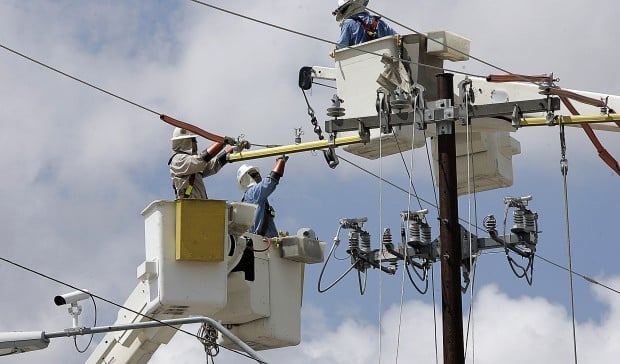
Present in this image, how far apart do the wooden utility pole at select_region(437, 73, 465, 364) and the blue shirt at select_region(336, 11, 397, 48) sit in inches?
66.2

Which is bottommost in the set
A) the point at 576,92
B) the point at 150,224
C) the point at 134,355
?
the point at 134,355

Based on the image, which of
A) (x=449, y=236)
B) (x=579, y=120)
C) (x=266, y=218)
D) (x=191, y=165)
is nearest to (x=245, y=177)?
(x=266, y=218)

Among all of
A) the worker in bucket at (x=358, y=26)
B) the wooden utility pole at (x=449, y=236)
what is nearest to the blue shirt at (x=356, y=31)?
the worker in bucket at (x=358, y=26)

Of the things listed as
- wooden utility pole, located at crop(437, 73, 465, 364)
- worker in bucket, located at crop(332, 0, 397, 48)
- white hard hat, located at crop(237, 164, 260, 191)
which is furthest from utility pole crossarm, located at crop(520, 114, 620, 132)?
white hard hat, located at crop(237, 164, 260, 191)

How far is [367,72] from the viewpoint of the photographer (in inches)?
998

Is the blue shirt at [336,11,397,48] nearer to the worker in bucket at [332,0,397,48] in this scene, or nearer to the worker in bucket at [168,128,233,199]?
the worker in bucket at [332,0,397,48]

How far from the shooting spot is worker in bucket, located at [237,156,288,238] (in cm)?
2667

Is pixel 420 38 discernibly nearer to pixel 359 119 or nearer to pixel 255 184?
pixel 359 119

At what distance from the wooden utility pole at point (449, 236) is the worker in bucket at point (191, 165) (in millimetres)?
2847

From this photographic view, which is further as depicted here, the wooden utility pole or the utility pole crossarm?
the utility pole crossarm

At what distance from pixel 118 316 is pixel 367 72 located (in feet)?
14.7

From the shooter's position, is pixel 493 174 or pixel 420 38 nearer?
pixel 420 38

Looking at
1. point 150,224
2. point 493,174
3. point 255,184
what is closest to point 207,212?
point 150,224

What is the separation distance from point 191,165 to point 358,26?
9.59 feet
